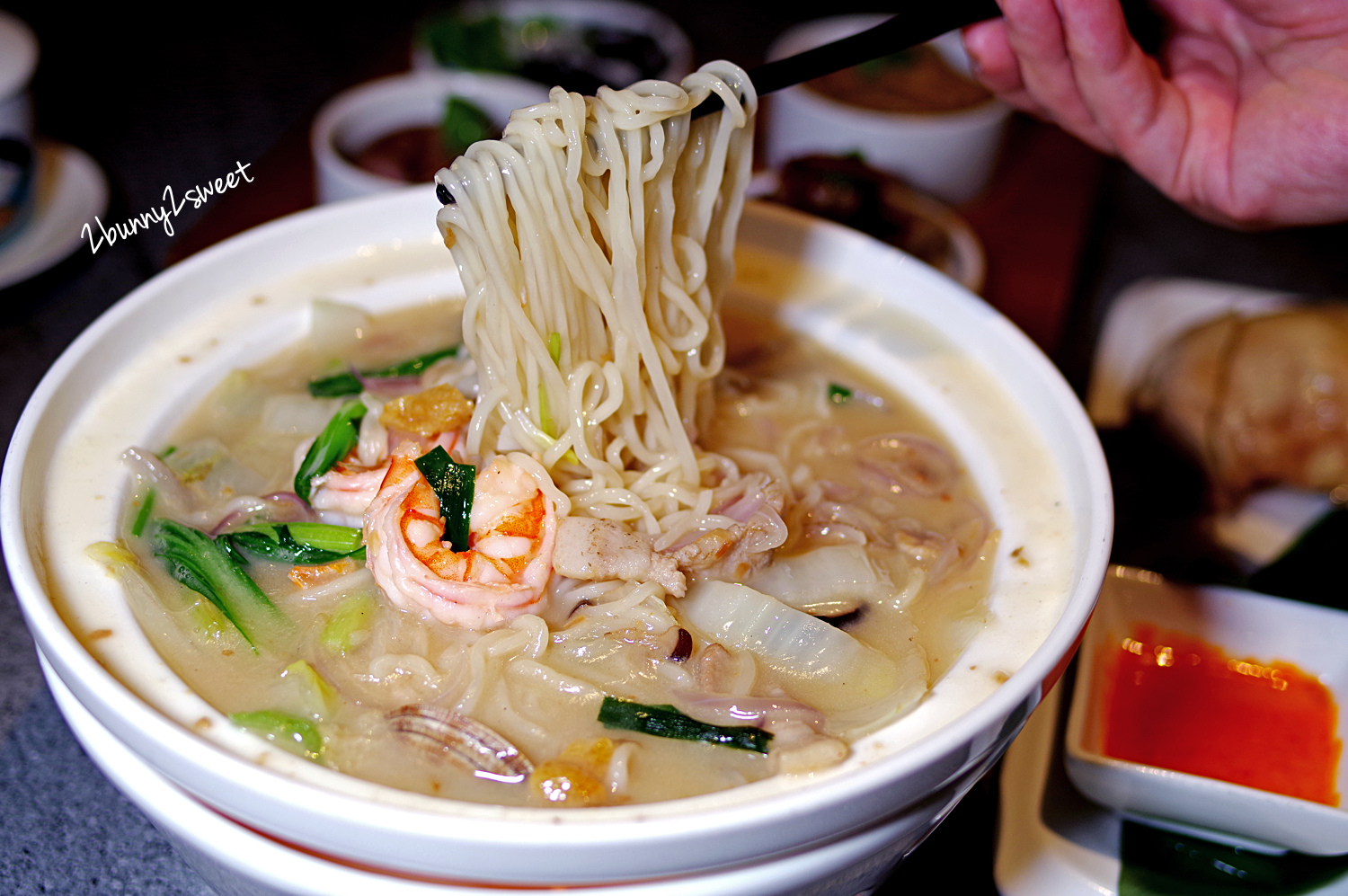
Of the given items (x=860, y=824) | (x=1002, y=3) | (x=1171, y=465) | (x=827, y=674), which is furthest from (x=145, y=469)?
(x=1171, y=465)

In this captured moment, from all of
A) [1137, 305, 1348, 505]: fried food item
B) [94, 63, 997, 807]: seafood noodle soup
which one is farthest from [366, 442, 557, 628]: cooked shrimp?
[1137, 305, 1348, 505]: fried food item

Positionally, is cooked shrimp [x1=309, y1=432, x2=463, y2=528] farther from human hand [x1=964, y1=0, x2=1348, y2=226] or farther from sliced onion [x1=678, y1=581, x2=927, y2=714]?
human hand [x1=964, y1=0, x2=1348, y2=226]

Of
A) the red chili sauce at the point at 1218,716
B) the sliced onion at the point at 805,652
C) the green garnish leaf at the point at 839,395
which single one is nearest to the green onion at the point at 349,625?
the sliced onion at the point at 805,652

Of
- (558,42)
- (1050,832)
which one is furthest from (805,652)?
(558,42)

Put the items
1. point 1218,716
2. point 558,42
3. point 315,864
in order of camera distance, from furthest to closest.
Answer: point 558,42 < point 1218,716 < point 315,864

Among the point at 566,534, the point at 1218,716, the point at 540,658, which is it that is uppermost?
the point at 566,534

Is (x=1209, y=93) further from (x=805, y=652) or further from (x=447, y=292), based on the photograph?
(x=447, y=292)
